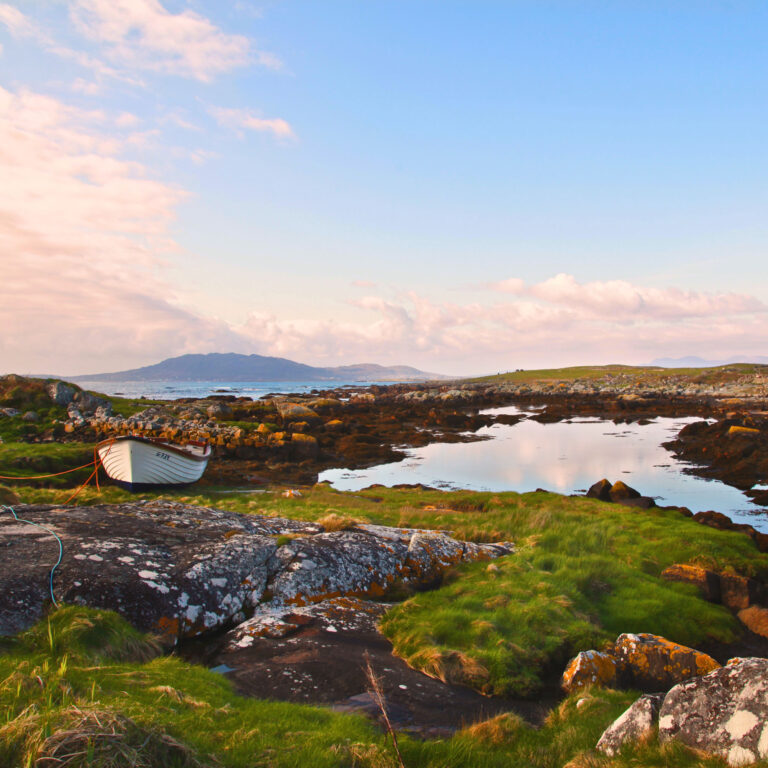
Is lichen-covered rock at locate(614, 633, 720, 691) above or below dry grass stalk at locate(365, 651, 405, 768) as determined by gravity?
below

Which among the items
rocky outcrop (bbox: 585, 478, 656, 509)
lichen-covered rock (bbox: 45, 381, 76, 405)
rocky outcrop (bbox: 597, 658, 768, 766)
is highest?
lichen-covered rock (bbox: 45, 381, 76, 405)

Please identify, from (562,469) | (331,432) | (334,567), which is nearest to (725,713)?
(334,567)

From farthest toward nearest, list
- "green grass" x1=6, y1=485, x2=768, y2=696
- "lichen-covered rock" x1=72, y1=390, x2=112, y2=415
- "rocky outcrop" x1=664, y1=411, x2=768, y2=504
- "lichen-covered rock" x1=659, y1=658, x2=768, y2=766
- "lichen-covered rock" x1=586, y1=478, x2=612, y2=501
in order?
"lichen-covered rock" x1=72, y1=390, x2=112, y2=415, "rocky outcrop" x1=664, y1=411, x2=768, y2=504, "lichen-covered rock" x1=586, y1=478, x2=612, y2=501, "green grass" x1=6, y1=485, x2=768, y2=696, "lichen-covered rock" x1=659, y1=658, x2=768, y2=766

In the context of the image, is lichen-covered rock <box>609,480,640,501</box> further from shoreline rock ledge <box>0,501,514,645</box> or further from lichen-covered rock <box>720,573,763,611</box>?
shoreline rock ledge <box>0,501,514,645</box>

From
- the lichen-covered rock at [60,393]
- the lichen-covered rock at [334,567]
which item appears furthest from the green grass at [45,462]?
the lichen-covered rock at [60,393]

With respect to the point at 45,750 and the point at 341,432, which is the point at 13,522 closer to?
the point at 45,750

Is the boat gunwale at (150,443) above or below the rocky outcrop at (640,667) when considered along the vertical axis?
above

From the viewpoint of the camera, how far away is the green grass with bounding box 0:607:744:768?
325 cm

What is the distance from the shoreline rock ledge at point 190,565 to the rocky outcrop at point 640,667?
A: 381cm

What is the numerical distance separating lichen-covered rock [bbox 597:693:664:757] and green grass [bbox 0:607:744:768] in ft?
0.65

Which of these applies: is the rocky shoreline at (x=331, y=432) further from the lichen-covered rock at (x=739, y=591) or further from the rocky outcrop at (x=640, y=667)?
the rocky outcrop at (x=640, y=667)

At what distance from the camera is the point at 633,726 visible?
476 cm

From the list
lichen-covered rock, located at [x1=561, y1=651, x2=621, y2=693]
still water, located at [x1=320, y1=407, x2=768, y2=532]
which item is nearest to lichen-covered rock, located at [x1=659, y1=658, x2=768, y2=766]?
lichen-covered rock, located at [x1=561, y1=651, x2=621, y2=693]

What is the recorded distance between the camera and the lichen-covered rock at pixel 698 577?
11680mm
